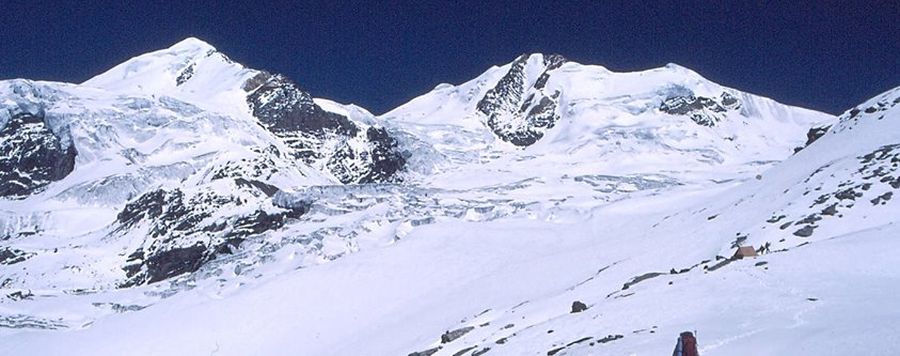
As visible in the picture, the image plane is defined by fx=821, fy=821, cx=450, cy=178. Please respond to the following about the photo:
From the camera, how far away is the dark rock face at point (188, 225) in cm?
15662

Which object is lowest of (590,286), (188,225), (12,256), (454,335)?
(454,335)

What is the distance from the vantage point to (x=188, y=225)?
174000 mm

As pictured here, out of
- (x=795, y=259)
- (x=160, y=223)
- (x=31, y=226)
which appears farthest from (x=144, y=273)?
(x=795, y=259)

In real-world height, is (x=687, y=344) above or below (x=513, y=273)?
above

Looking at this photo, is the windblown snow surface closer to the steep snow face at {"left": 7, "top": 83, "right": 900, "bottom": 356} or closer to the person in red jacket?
the steep snow face at {"left": 7, "top": 83, "right": 900, "bottom": 356}

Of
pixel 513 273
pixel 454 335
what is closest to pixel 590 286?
pixel 454 335

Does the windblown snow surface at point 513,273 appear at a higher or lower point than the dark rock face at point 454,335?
higher

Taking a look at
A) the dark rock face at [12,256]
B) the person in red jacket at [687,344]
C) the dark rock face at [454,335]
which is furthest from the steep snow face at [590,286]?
the dark rock face at [12,256]

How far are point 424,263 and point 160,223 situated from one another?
390ft

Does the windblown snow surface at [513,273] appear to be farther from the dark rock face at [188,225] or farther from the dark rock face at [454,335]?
the dark rock face at [188,225]

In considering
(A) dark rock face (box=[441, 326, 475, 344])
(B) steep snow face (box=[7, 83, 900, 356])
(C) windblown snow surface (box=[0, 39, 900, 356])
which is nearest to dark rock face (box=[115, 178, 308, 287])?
(C) windblown snow surface (box=[0, 39, 900, 356])

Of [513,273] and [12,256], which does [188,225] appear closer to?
[12,256]

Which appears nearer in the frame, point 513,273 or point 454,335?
point 454,335

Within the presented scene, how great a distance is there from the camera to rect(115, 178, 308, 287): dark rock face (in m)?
157
